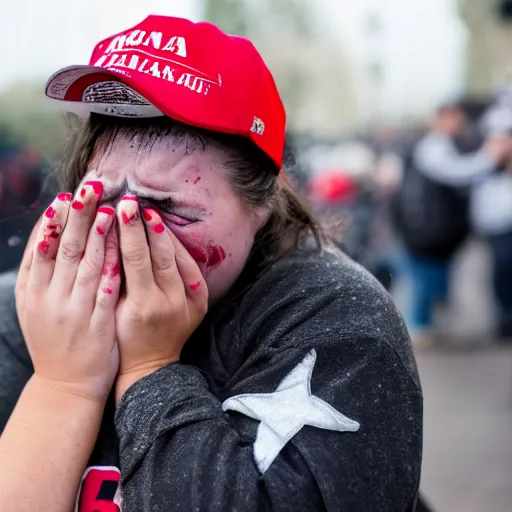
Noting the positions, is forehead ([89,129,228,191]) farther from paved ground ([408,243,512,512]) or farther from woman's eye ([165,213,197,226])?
paved ground ([408,243,512,512])

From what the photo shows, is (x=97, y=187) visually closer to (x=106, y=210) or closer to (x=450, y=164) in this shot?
(x=106, y=210)

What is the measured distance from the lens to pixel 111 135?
1.53 metres

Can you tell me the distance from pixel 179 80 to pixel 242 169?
0.21 m

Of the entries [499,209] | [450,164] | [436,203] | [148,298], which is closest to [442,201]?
[436,203]

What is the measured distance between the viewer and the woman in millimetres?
1263

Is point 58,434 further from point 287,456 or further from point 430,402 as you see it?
point 430,402

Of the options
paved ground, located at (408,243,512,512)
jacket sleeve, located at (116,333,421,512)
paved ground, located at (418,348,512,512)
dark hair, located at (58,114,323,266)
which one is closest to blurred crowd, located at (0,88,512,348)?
paved ground, located at (408,243,512,512)

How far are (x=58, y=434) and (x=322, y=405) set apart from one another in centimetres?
45

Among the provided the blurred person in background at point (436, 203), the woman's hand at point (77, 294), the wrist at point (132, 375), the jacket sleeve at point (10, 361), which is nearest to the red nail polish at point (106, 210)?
the woman's hand at point (77, 294)

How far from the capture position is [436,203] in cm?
698

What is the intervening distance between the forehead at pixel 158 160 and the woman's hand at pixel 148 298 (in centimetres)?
9

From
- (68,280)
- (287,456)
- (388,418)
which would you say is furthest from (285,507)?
(68,280)

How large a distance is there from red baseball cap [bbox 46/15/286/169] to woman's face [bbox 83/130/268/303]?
65mm

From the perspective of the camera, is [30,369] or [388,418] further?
[30,369]
